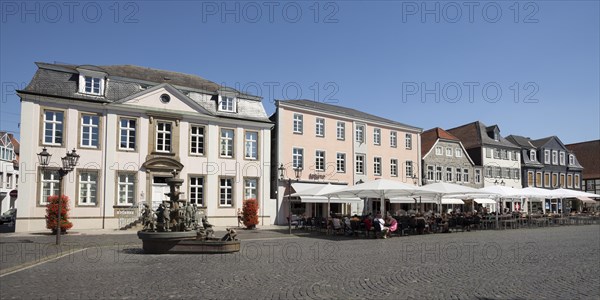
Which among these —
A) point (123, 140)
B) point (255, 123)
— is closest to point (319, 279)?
point (123, 140)

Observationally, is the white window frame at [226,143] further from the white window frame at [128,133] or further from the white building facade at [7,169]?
the white building facade at [7,169]

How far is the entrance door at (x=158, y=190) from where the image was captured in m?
27.4

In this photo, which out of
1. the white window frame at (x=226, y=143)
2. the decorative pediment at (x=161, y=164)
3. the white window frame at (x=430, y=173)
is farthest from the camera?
the white window frame at (x=430, y=173)

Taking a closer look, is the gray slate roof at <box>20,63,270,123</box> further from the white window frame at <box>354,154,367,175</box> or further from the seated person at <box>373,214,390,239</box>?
the seated person at <box>373,214,390,239</box>

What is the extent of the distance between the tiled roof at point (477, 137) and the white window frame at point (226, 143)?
2968 cm

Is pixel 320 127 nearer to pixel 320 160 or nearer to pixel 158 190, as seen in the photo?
pixel 320 160

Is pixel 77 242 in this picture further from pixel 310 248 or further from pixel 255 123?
pixel 255 123

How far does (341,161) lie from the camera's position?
122 ft

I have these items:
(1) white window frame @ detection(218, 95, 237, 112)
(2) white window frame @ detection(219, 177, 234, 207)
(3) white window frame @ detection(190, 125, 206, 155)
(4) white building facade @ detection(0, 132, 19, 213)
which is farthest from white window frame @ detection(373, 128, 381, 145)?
(4) white building facade @ detection(0, 132, 19, 213)

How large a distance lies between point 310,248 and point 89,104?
16751 millimetres

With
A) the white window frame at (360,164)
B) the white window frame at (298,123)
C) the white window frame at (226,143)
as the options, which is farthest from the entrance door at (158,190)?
the white window frame at (360,164)

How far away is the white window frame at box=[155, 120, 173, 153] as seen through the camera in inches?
1098

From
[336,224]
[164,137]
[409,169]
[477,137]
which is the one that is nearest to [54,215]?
[164,137]

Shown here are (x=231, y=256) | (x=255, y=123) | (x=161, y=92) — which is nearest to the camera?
(x=231, y=256)
